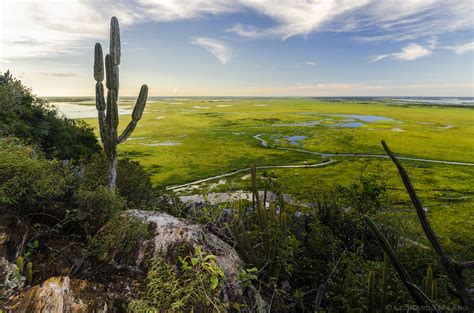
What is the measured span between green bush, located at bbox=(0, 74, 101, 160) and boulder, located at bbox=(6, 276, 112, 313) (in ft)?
39.6

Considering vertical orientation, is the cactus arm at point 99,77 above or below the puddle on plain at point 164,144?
above

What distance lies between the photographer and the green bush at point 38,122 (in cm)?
1338

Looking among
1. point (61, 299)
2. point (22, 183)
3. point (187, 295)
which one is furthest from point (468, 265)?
point (22, 183)

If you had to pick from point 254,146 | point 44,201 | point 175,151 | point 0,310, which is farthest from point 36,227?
point 254,146

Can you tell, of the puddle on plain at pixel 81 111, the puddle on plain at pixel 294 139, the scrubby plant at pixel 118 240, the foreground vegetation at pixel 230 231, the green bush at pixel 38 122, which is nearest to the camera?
the foreground vegetation at pixel 230 231

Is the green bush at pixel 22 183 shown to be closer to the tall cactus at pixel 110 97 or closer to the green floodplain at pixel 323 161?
the tall cactus at pixel 110 97

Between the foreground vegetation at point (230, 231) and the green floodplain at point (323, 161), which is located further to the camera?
the green floodplain at point (323, 161)

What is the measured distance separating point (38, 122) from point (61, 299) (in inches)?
658

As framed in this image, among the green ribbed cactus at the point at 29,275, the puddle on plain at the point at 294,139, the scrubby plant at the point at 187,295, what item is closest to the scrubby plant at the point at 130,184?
the green ribbed cactus at the point at 29,275

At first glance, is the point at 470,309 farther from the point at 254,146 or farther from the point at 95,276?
the point at 254,146

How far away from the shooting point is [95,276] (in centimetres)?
373

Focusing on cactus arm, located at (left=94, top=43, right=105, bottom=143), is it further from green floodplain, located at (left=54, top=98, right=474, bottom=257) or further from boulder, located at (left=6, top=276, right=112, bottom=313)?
green floodplain, located at (left=54, top=98, right=474, bottom=257)

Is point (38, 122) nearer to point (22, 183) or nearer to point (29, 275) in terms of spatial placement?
point (22, 183)

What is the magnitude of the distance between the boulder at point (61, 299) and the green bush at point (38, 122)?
39.6 feet
